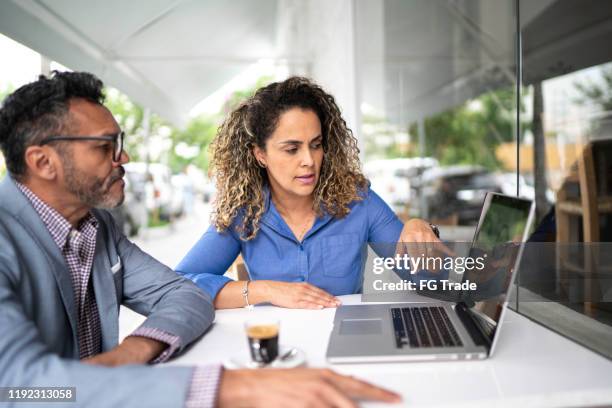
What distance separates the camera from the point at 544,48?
5625 millimetres

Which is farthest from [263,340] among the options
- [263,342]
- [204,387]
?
[204,387]

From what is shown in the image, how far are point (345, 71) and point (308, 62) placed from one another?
265 cm

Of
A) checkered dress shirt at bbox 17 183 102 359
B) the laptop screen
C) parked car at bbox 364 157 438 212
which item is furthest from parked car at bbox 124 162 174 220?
the laptop screen

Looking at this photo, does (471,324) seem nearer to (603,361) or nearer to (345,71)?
(603,361)

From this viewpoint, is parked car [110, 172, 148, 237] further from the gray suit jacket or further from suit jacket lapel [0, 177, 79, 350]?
suit jacket lapel [0, 177, 79, 350]

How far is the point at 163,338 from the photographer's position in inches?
47.2

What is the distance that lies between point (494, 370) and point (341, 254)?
102 centimetres

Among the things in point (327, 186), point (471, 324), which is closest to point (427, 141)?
point (327, 186)

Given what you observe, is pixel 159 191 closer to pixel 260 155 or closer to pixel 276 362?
pixel 260 155

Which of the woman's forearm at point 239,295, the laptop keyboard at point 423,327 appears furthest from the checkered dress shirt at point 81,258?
the laptop keyboard at point 423,327

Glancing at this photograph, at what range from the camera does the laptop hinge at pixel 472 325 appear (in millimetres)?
1149

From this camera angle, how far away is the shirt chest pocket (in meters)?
2.03

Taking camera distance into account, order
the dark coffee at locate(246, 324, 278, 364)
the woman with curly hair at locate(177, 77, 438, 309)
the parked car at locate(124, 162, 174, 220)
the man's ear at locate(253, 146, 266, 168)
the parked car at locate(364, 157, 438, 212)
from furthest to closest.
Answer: the parked car at locate(124, 162, 174, 220), the parked car at locate(364, 157, 438, 212), the man's ear at locate(253, 146, 266, 168), the woman with curly hair at locate(177, 77, 438, 309), the dark coffee at locate(246, 324, 278, 364)

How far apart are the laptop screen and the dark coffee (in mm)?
458
